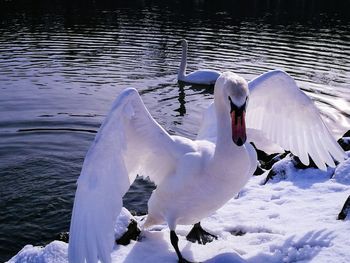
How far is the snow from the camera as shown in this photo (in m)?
5.21

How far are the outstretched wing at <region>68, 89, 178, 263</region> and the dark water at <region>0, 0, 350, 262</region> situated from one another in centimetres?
308

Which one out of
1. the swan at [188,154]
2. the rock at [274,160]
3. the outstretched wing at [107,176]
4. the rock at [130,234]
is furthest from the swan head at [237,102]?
the rock at [274,160]

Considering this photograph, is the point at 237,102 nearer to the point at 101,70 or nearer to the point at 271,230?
the point at 271,230

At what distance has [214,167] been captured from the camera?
527 cm

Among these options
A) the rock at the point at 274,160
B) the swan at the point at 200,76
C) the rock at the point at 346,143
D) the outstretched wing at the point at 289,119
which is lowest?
the swan at the point at 200,76

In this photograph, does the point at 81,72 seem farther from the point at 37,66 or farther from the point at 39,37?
the point at 39,37

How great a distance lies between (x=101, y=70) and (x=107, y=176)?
50.2 ft

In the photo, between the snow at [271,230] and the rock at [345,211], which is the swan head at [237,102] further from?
the rock at [345,211]

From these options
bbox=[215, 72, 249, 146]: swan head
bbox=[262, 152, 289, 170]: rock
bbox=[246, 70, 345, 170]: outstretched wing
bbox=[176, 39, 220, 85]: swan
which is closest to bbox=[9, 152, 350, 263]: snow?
bbox=[246, 70, 345, 170]: outstretched wing

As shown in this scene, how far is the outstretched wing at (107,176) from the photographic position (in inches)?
171

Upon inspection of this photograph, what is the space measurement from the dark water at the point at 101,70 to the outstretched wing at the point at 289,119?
302 cm

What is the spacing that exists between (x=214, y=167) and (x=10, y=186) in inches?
208

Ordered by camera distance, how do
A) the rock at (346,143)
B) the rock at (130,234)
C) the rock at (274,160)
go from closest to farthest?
the rock at (130,234) → the rock at (346,143) → the rock at (274,160)

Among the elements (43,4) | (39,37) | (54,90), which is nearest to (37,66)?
(54,90)
